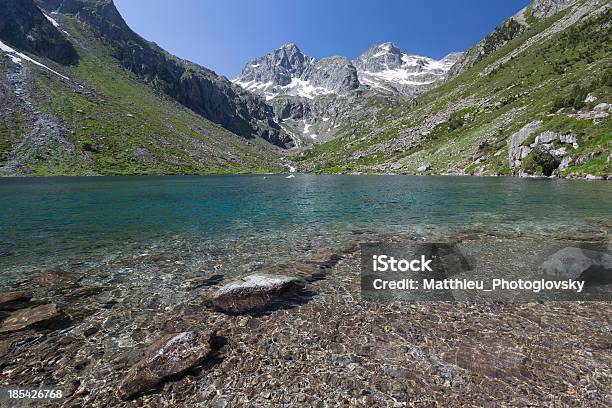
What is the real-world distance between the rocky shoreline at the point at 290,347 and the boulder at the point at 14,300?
94 millimetres

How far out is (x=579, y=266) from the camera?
15227mm

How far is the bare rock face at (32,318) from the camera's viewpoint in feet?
37.1

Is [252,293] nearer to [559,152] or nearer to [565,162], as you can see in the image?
[565,162]

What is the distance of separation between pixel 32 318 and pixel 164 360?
23.5 feet

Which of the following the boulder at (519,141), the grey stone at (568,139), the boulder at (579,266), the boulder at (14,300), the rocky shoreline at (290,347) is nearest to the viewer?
the rocky shoreline at (290,347)

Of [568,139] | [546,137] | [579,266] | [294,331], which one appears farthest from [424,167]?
[294,331]

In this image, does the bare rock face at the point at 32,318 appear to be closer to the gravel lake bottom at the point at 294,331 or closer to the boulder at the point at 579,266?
the gravel lake bottom at the point at 294,331

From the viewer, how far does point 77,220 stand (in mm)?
33281

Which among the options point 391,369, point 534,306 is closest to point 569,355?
point 534,306

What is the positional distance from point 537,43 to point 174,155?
23558 cm

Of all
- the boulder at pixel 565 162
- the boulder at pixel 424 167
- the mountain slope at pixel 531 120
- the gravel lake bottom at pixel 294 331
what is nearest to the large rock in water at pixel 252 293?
the gravel lake bottom at pixel 294 331

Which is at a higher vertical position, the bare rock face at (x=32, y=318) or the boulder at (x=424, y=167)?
the boulder at (x=424, y=167)

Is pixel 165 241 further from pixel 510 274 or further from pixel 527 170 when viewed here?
pixel 527 170

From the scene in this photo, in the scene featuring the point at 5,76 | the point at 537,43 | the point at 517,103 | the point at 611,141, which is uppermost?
the point at 537,43
